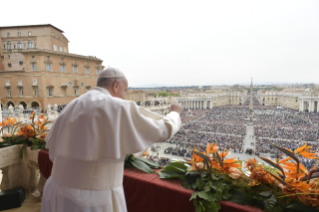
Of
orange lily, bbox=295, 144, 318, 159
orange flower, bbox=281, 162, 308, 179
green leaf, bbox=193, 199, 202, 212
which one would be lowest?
green leaf, bbox=193, 199, 202, 212

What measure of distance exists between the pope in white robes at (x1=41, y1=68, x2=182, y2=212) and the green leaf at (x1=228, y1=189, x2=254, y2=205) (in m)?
0.44

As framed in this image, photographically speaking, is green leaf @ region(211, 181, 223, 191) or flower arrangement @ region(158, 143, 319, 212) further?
green leaf @ region(211, 181, 223, 191)

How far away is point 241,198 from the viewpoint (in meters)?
0.90

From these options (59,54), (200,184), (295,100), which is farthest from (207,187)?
(295,100)

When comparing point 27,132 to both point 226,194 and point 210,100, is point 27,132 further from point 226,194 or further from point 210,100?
point 210,100

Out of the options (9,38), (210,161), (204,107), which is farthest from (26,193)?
(204,107)

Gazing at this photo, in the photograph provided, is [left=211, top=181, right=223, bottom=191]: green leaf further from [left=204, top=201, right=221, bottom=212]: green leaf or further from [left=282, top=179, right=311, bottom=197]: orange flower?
[left=282, top=179, right=311, bottom=197]: orange flower

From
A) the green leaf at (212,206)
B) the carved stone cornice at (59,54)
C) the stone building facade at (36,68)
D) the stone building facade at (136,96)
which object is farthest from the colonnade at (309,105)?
the green leaf at (212,206)

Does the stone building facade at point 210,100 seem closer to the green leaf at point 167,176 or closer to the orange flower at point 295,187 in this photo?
the green leaf at point 167,176

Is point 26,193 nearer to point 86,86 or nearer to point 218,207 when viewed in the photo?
point 218,207

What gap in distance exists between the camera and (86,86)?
9617mm

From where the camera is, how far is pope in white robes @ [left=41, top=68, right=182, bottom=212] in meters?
0.70

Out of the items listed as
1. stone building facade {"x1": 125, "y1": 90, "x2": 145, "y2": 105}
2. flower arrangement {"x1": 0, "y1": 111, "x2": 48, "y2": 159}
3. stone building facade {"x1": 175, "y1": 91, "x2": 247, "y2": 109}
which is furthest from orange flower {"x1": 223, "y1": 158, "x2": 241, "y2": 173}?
stone building facade {"x1": 175, "y1": 91, "x2": 247, "y2": 109}

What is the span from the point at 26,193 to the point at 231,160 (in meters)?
2.05
